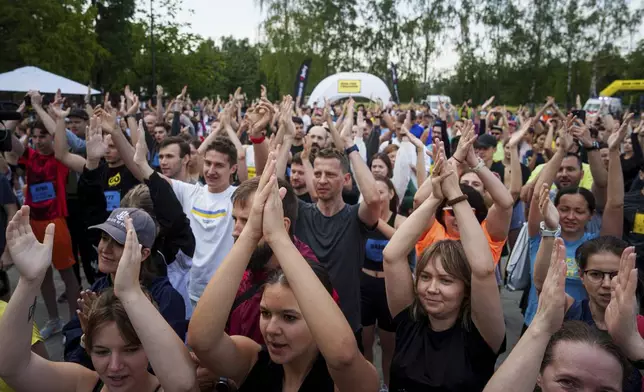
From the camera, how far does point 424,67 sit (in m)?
43.9

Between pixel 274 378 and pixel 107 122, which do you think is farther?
pixel 107 122

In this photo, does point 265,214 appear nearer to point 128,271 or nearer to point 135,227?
point 128,271

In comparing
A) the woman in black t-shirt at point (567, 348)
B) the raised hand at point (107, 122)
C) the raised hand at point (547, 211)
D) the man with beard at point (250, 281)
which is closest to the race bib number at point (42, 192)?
the raised hand at point (107, 122)

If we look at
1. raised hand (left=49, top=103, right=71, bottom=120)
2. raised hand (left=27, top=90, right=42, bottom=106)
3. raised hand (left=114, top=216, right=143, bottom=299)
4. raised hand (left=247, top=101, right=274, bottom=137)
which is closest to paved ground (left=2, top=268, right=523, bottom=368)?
raised hand (left=49, top=103, right=71, bottom=120)

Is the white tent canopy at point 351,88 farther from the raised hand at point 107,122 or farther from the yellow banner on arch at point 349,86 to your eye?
the raised hand at point 107,122

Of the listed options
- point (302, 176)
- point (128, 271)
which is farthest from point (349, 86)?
point (128, 271)

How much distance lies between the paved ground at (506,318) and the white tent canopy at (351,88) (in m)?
18.5

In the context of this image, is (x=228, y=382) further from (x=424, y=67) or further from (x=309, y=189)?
(x=424, y=67)

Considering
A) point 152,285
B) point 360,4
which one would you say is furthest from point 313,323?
point 360,4

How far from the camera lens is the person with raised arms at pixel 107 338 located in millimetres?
1916

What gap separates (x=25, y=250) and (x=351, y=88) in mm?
23266

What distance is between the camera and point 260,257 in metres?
2.59

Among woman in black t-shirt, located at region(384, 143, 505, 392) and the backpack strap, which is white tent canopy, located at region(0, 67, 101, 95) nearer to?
the backpack strap

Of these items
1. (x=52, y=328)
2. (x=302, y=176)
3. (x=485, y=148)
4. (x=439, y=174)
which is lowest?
(x=52, y=328)
